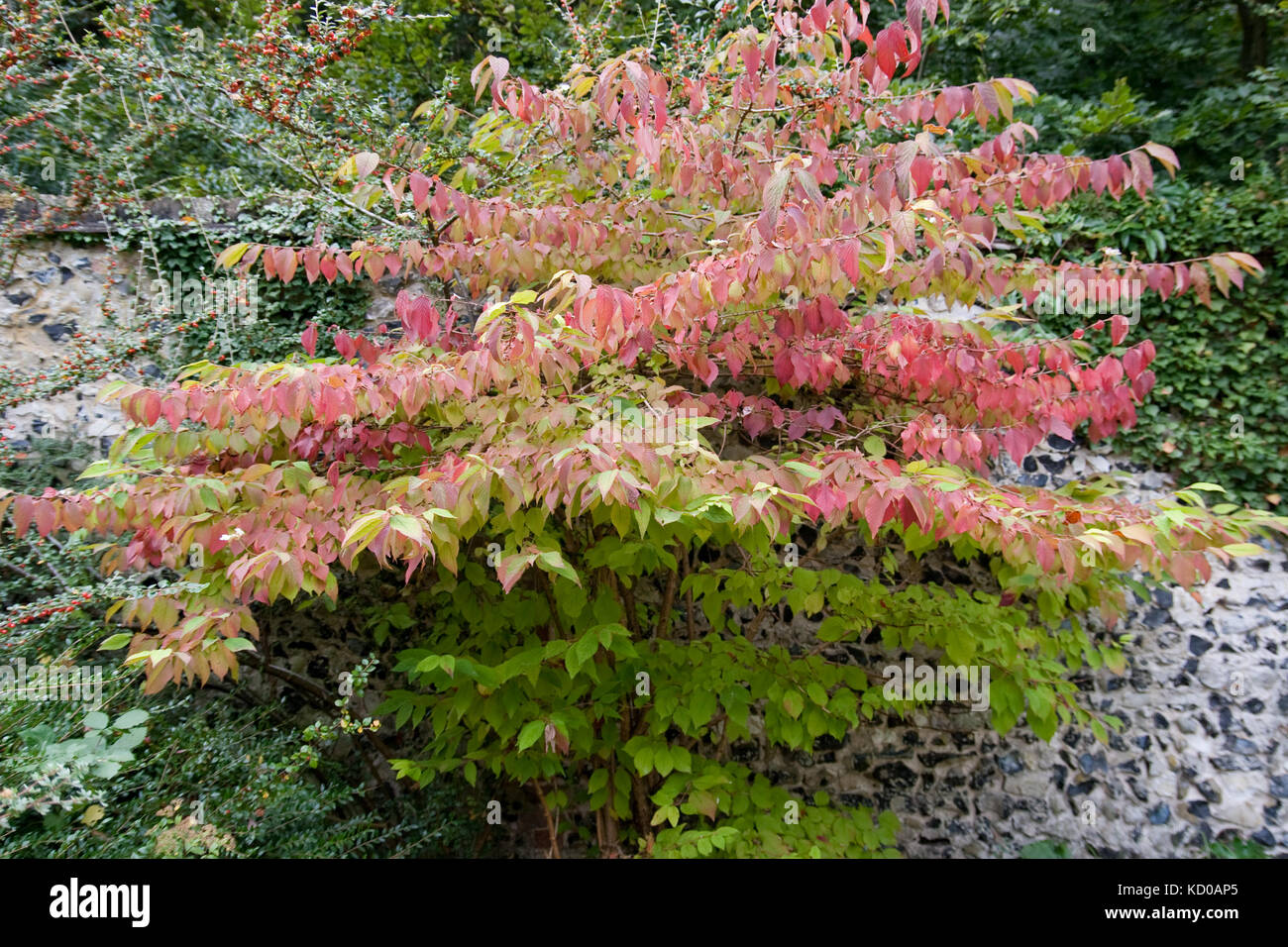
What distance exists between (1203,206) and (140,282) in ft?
21.4

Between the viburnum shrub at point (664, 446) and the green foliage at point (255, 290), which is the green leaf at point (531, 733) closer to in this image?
the viburnum shrub at point (664, 446)

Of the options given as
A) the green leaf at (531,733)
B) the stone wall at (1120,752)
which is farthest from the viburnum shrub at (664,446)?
the stone wall at (1120,752)

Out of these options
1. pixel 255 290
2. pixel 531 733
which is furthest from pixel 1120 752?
pixel 255 290

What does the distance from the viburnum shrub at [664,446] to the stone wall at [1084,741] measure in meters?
0.30

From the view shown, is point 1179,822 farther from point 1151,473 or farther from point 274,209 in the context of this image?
point 274,209

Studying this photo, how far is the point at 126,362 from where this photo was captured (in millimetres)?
4137

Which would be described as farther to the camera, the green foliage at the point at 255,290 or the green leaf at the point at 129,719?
the green foliage at the point at 255,290

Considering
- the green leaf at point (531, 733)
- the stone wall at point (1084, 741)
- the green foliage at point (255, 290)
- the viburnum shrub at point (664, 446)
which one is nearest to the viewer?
the viburnum shrub at point (664, 446)

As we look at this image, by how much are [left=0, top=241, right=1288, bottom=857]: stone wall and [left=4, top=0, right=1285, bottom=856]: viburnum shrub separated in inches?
11.7

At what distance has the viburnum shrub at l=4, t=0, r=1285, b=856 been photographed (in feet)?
8.55

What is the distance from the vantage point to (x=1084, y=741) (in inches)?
175

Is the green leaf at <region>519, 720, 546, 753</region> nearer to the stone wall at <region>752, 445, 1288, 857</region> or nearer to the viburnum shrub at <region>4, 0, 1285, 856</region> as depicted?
the viburnum shrub at <region>4, 0, 1285, 856</region>

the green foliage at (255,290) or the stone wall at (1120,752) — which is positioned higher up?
the green foliage at (255,290)

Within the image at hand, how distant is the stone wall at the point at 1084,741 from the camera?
169 inches
